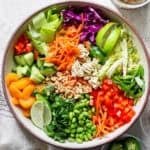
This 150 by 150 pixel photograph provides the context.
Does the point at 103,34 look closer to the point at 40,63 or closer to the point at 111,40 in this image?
the point at 111,40

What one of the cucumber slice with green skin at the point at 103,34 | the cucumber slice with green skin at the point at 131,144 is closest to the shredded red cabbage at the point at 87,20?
the cucumber slice with green skin at the point at 103,34

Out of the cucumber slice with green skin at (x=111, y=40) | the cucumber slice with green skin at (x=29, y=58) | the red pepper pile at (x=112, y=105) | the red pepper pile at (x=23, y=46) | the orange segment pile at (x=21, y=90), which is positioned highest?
the red pepper pile at (x=23, y=46)

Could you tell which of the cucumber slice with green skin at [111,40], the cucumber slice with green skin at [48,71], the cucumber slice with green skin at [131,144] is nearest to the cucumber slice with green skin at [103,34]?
the cucumber slice with green skin at [111,40]

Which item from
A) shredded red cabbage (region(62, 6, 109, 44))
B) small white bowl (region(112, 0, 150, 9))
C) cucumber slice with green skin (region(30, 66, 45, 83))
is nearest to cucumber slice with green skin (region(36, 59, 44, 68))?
cucumber slice with green skin (region(30, 66, 45, 83))

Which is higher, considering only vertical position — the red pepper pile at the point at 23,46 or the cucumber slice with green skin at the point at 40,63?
the red pepper pile at the point at 23,46

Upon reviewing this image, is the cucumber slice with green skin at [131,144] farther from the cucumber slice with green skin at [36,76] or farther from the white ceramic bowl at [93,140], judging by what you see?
the cucumber slice with green skin at [36,76]

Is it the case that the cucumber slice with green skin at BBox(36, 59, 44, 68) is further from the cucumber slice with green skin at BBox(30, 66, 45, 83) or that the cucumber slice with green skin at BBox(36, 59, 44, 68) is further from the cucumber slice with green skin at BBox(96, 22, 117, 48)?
the cucumber slice with green skin at BBox(96, 22, 117, 48)

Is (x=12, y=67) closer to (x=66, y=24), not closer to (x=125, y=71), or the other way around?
(x=66, y=24)
